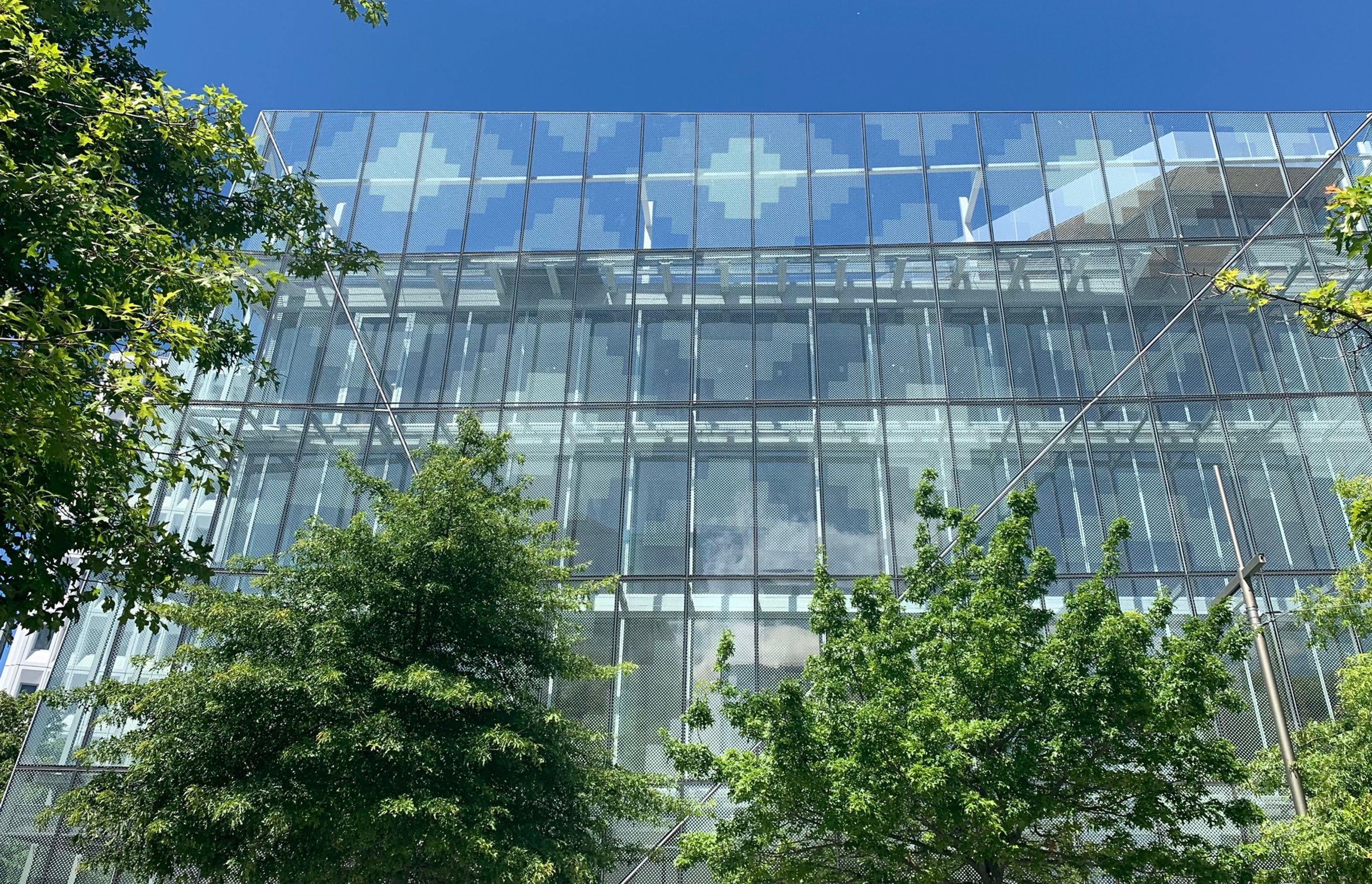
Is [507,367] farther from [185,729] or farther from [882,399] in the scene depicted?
[185,729]

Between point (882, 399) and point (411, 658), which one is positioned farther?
point (882, 399)

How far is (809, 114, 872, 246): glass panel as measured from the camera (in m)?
25.2

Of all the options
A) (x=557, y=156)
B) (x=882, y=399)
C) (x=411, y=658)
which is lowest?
(x=411, y=658)

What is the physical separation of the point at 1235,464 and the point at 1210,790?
23.3ft

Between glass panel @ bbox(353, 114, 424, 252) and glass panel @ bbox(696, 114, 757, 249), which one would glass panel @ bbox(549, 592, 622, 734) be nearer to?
glass panel @ bbox(696, 114, 757, 249)

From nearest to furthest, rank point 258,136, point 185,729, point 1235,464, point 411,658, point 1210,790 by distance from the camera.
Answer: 1. point 185,729
2. point 411,658
3. point 1210,790
4. point 1235,464
5. point 258,136

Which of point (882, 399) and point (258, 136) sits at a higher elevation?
point (258, 136)

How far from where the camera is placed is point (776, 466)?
22391 millimetres

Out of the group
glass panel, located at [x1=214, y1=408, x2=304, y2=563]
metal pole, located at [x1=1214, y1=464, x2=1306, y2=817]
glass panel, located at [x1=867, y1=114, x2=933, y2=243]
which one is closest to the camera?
metal pole, located at [x1=1214, y1=464, x2=1306, y2=817]

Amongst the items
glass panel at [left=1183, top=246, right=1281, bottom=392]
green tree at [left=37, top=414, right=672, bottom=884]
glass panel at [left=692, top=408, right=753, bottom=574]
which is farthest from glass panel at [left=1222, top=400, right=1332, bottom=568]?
green tree at [left=37, top=414, right=672, bottom=884]

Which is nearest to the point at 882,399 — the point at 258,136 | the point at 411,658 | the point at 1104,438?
the point at 1104,438

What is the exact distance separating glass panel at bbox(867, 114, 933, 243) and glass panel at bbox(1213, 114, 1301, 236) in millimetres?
6220

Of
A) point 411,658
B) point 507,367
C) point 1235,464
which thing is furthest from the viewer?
point 507,367

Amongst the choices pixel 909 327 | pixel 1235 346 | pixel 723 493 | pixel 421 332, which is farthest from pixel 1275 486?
pixel 421 332
